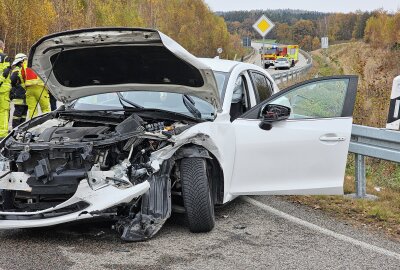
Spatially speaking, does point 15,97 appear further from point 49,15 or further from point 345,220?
point 49,15

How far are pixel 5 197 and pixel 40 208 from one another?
0.32m

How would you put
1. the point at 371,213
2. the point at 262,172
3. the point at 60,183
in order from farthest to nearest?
the point at 371,213
the point at 262,172
the point at 60,183

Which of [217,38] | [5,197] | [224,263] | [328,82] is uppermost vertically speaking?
[328,82]

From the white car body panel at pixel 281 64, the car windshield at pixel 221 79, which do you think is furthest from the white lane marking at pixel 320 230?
the white car body panel at pixel 281 64

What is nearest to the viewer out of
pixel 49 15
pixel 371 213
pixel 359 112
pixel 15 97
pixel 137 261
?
pixel 137 261

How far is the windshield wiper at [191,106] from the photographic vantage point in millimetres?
5461

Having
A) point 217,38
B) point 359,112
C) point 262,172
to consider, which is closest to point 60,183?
point 262,172

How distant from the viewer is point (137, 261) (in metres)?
4.14

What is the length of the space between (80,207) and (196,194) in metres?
1.00

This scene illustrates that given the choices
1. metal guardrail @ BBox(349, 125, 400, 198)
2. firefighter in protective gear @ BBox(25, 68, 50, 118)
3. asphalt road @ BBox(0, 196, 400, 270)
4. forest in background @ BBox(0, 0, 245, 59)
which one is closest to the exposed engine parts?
asphalt road @ BBox(0, 196, 400, 270)

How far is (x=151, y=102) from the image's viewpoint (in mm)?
5852

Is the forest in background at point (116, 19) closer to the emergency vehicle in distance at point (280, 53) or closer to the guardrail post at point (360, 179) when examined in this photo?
the emergency vehicle in distance at point (280, 53)

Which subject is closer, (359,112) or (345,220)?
(345,220)

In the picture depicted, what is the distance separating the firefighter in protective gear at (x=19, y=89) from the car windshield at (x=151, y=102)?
12.9ft
